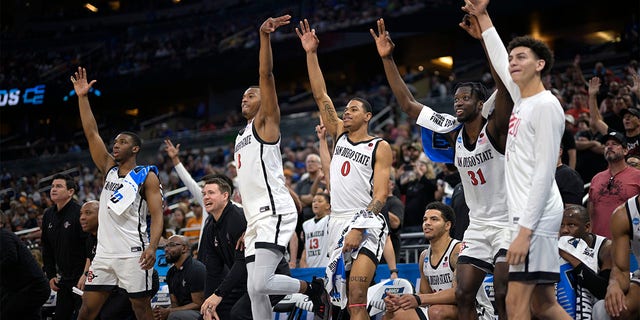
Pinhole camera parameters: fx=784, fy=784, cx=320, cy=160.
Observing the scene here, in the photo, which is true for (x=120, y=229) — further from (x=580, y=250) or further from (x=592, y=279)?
(x=592, y=279)

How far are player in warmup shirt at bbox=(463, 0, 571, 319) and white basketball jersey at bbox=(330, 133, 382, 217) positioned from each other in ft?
7.14

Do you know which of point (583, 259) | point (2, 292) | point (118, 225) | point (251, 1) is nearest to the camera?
point (583, 259)

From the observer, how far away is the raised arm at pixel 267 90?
22.8ft

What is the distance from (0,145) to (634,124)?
32406mm

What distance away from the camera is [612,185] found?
27.1ft

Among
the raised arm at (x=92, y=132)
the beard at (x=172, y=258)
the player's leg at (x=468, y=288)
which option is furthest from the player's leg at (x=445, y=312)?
the raised arm at (x=92, y=132)

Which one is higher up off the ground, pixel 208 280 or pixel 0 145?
pixel 0 145

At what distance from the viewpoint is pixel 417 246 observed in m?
10.1

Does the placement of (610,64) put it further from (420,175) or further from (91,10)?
(91,10)

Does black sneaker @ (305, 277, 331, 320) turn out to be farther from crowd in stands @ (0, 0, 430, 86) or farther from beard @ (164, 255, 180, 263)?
crowd in stands @ (0, 0, 430, 86)

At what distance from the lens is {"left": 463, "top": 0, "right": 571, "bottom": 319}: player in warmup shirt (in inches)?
191

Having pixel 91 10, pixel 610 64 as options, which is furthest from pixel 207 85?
pixel 610 64

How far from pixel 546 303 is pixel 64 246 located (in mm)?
5972

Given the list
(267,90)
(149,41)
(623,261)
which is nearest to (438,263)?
(623,261)
